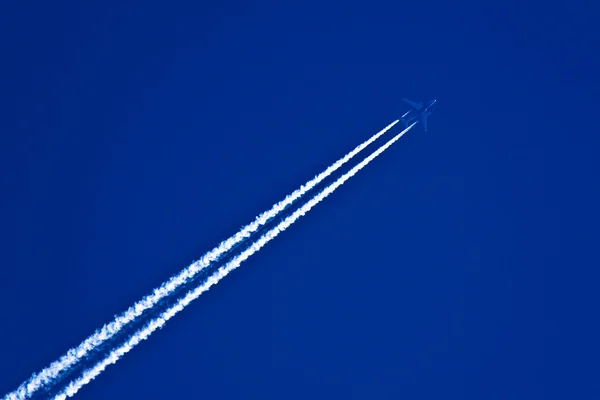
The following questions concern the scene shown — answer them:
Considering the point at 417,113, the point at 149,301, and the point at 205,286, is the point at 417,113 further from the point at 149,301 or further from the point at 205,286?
the point at 149,301

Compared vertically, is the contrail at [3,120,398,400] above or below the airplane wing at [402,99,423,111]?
below

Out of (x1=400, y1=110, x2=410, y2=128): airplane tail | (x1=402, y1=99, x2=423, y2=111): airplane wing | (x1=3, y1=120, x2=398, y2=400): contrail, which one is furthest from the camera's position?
(x1=402, y1=99, x2=423, y2=111): airplane wing

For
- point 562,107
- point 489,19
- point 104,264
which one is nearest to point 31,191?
point 104,264

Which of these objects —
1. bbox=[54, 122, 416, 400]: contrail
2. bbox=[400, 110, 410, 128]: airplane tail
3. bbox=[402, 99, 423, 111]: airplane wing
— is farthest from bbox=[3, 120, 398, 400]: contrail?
bbox=[402, 99, 423, 111]: airplane wing

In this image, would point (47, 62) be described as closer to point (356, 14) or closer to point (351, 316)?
point (356, 14)

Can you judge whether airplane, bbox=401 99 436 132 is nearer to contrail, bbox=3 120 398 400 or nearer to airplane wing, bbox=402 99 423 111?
airplane wing, bbox=402 99 423 111
